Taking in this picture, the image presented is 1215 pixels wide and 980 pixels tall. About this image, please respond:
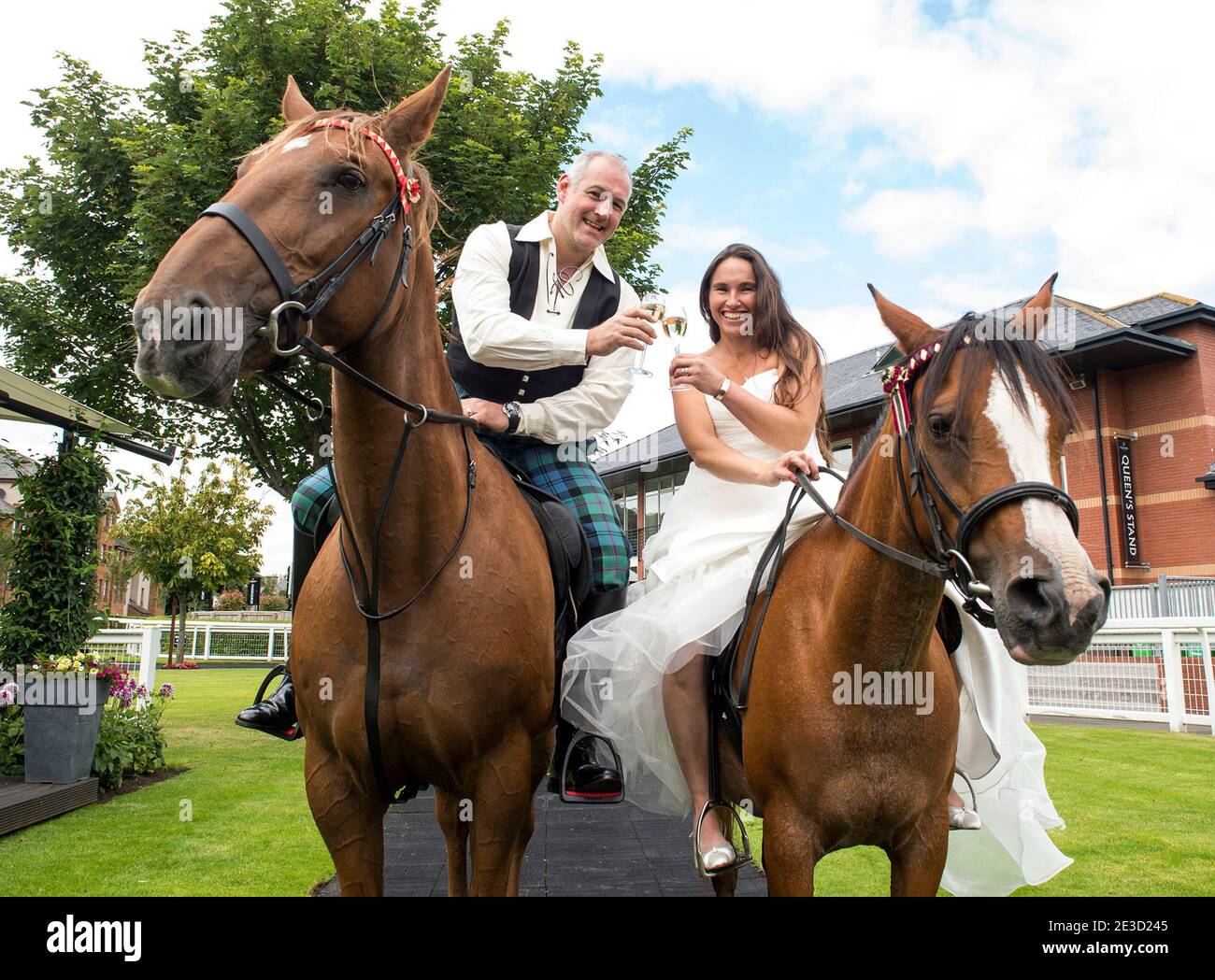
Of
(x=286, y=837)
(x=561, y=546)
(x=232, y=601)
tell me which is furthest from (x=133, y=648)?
(x=232, y=601)

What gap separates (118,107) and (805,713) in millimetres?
14854

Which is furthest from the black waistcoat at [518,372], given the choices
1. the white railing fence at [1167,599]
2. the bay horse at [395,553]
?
the white railing fence at [1167,599]

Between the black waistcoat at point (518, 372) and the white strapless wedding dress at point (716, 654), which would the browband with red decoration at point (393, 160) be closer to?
the black waistcoat at point (518, 372)

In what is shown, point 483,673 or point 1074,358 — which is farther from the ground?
point 1074,358

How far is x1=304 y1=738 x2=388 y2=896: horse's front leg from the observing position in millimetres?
3121

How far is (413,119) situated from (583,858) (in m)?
6.11

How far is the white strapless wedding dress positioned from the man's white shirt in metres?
0.55

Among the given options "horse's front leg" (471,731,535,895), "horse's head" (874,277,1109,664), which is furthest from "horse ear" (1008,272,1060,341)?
"horse's front leg" (471,731,535,895)

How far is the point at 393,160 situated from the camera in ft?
9.02

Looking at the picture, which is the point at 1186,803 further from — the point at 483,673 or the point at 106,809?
the point at 106,809

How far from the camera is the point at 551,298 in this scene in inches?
165

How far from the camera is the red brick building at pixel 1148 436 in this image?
21.9 metres

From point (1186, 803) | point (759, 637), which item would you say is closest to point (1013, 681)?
point (759, 637)

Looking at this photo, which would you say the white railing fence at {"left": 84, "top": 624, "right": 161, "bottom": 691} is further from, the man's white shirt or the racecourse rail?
the man's white shirt
